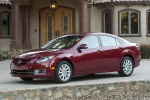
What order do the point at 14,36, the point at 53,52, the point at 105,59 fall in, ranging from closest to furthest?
the point at 53,52, the point at 105,59, the point at 14,36

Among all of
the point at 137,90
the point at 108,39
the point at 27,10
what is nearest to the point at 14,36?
the point at 27,10

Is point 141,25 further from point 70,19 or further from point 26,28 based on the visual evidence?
point 26,28

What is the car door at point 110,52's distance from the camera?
12.1 m

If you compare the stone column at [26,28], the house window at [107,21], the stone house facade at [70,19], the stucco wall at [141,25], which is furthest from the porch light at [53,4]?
the stucco wall at [141,25]

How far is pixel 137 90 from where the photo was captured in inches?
444

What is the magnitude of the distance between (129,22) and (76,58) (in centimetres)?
1301

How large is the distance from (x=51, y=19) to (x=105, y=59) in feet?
40.8

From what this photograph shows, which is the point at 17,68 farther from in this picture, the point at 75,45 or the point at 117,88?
the point at 117,88

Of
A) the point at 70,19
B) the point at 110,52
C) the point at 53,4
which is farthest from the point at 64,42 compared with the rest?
the point at 70,19

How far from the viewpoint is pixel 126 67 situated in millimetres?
12836

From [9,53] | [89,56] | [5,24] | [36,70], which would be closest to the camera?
[36,70]

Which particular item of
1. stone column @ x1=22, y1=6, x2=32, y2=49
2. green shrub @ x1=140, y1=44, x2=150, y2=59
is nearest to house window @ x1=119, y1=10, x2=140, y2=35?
green shrub @ x1=140, y1=44, x2=150, y2=59

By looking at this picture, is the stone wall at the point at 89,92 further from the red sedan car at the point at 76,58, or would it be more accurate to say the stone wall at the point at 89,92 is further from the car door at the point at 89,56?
the car door at the point at 89,56

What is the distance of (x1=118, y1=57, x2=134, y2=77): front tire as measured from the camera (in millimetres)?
12703
